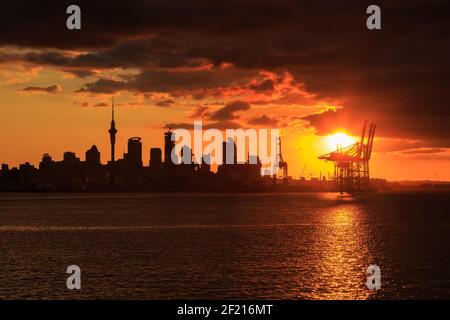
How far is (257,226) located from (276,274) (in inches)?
2164

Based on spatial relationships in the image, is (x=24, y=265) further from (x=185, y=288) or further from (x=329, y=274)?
(x=329, y=274)

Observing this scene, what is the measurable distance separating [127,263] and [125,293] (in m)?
15.0

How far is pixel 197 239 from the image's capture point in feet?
260

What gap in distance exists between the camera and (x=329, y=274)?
49469 millimetres

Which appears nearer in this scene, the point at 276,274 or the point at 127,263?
the point at 276,274

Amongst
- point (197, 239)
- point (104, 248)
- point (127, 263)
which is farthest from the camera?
point (197, 239)
